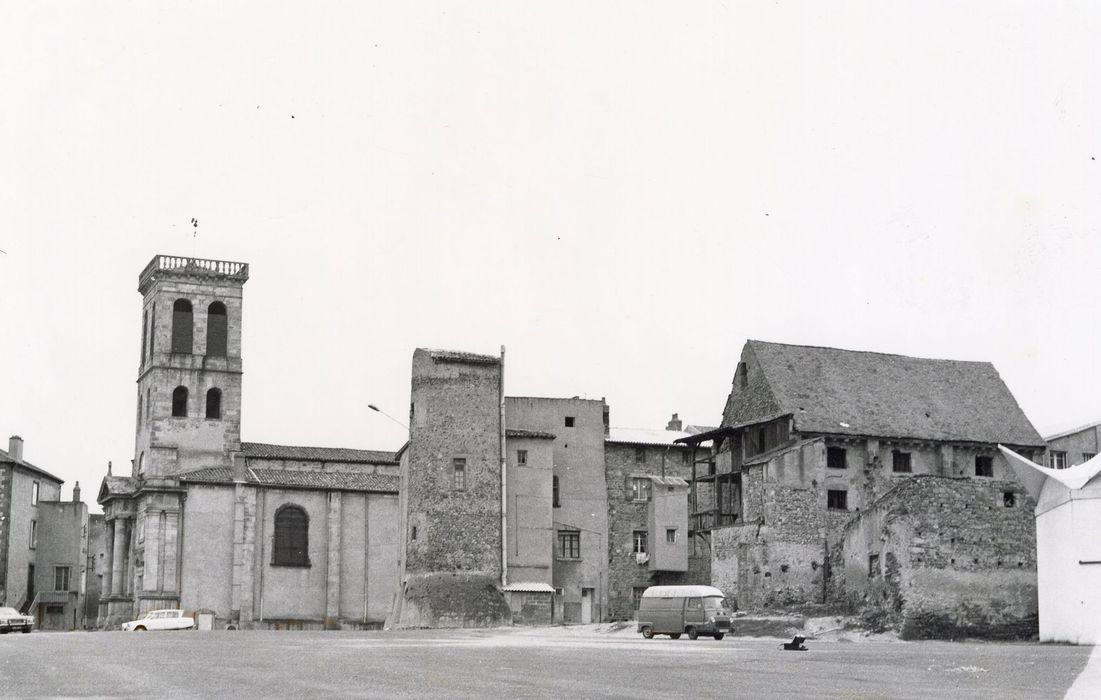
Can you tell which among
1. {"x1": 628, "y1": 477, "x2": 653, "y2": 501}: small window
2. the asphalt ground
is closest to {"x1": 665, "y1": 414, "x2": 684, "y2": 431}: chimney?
{"x1": 628, "y1": 477, "x2": 653, "y2": 501}: small window

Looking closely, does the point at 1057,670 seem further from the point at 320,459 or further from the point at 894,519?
the point at 320,459

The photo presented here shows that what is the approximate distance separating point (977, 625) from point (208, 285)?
5059cm

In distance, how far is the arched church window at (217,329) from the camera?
8100cm

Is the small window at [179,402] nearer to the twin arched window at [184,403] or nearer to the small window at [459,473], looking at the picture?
the twin arched window at [184,403]

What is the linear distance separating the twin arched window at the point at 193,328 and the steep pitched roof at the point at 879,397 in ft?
108

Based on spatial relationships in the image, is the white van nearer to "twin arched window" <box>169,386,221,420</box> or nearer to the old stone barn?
the old stone barn

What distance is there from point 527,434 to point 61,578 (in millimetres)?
34536

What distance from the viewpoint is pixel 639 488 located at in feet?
232

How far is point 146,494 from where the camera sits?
74.9 metres

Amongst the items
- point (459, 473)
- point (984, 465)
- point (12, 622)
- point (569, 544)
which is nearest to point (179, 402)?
point (459, 473)

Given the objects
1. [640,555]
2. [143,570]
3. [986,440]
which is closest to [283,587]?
[143,570]

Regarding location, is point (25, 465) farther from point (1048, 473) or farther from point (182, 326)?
point (1048, 473)

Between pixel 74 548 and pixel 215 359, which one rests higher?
pixel 215 359

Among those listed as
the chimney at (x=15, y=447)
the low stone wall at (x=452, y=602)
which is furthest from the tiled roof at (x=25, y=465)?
the low stone wall at (x=452, y=602)
